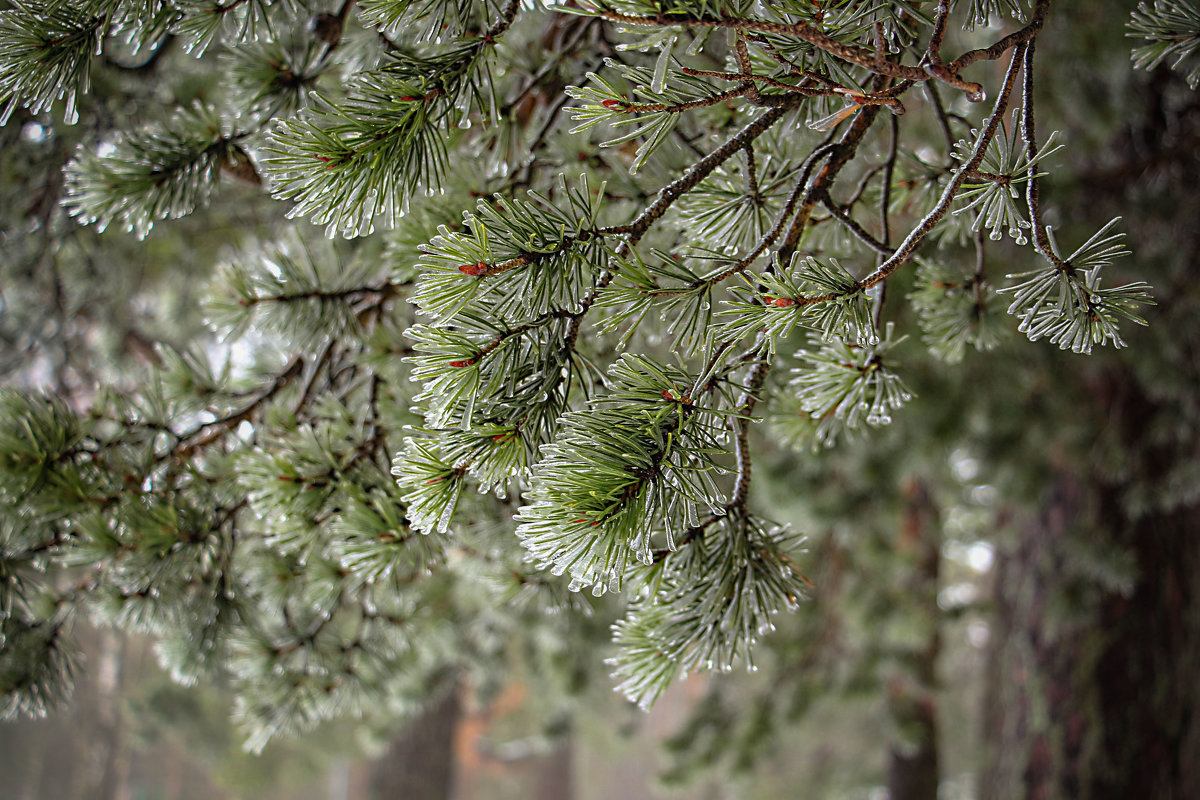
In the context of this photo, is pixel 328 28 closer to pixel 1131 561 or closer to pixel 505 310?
pixel 505 310

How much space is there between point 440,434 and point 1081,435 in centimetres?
295

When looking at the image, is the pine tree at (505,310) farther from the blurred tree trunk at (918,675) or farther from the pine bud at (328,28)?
the blurred tree trunk at (918,675)

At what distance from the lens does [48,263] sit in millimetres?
2525

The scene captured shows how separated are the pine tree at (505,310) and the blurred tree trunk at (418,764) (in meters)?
3.92

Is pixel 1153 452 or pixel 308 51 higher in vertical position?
pixel 1153 452

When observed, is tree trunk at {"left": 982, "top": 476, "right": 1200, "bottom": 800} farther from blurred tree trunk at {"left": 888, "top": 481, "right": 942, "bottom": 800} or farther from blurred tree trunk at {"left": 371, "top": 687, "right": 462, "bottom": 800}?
blurred tree trunk at {"left": 371, "top": 687, "right": 462, "bottom": 800}

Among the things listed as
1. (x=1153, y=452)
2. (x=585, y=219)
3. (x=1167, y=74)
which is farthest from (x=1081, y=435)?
(x=585, y=219)

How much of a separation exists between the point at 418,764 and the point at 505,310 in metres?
4.96

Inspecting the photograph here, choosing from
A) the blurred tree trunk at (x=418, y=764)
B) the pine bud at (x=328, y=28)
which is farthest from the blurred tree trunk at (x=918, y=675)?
the pine bud at (x=328, y=28)

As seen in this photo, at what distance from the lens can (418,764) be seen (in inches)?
191

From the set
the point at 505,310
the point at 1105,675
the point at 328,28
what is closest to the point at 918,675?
the point at 1105,675

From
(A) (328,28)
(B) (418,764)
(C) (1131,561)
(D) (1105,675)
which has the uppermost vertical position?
(A) (328,28)

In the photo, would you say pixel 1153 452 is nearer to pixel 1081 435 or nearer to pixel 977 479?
pixel 1081 435

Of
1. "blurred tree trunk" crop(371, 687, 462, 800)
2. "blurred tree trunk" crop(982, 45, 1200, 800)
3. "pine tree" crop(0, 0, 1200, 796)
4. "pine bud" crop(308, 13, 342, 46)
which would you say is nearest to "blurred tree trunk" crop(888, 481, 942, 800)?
"blurred tree trunk" crop(982, 45, 1200, 800)
